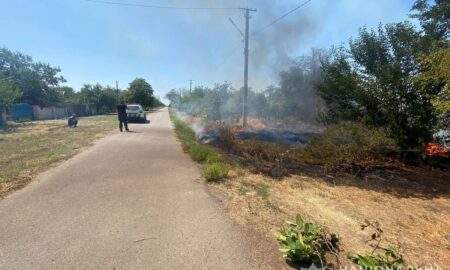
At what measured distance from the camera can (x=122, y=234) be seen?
3.46 m

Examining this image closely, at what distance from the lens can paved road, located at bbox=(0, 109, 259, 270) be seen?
9.64ft

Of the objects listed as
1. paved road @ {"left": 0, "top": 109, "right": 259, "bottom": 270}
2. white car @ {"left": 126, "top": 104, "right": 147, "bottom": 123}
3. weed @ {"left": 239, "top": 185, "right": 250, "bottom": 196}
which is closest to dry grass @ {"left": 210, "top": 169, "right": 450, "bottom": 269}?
weed @ {"left": 239, "top": 185, "right": 250, "bottom": 196}

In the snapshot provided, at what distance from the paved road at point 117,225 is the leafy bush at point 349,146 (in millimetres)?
3870

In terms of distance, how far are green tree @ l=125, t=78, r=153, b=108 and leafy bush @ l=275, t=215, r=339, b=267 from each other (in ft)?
192

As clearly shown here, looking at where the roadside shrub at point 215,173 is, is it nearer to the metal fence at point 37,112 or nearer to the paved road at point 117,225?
the paved road at point 117,225

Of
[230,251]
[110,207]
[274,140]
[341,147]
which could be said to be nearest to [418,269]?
[230,251]

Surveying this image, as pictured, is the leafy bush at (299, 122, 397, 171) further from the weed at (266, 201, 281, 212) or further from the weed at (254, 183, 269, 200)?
the weed at (266, 201, 281, 212)

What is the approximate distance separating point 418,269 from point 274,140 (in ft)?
32.5

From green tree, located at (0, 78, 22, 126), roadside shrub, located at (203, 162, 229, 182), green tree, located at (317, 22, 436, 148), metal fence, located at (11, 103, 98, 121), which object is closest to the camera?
roadside shrub, located at (203, 162, 229, 182)

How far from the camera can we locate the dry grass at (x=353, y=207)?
380cm

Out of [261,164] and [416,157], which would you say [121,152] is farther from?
[416,157]

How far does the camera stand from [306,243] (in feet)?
10.2

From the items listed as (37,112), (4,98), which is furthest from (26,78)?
(4,98)

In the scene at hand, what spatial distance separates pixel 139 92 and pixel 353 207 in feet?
189
